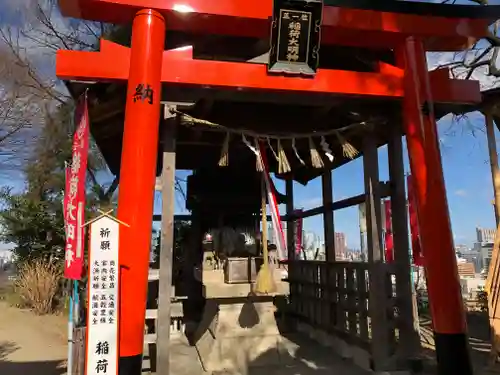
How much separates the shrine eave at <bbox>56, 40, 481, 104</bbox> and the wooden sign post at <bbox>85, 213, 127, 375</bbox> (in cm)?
179

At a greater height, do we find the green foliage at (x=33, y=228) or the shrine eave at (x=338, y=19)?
the shrine eave at (x=338, y=19)

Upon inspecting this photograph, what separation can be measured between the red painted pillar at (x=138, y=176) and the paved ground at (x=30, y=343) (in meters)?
3.05

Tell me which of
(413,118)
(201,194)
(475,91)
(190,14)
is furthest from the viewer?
(201,194)

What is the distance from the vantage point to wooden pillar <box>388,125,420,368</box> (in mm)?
5008

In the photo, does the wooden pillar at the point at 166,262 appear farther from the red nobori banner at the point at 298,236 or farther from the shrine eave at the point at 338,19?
the red nobori banner at the point at 298,236

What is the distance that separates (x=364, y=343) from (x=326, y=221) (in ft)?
6.80

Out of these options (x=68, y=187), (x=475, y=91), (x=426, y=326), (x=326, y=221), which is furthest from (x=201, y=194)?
(x=426, y=326)

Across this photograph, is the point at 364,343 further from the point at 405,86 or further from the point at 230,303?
the point at 405,86

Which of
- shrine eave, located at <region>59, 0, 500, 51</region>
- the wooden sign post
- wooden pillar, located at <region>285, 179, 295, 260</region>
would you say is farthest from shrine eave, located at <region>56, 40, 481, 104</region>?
wooden pillar, located at <region>285, 179, 295, 260</region>

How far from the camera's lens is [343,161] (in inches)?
271

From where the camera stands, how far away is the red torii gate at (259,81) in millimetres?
4055

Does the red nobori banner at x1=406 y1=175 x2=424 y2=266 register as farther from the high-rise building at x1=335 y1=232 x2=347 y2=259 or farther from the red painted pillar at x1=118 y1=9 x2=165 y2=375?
the red painted pillar at x1=118 y1=9 x2=165 y2=375

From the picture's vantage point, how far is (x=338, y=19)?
15.8ft

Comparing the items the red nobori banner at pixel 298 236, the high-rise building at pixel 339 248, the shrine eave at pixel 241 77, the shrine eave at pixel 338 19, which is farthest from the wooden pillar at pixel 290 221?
the shrine eave at pixel 338 19
